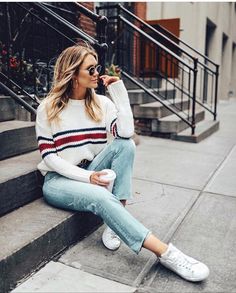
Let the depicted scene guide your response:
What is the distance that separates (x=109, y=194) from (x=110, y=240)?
0.33 metres

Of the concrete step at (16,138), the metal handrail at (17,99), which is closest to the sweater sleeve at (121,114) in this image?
the concrete step at (16,138)

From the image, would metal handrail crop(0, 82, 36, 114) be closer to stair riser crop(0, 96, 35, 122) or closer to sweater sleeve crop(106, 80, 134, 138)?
stair riser crop(0, 96, 35, 122)

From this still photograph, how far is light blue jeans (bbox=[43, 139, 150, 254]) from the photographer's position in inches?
81.2

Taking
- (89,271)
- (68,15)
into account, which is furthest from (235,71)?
(89,271)

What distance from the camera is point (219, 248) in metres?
2.35

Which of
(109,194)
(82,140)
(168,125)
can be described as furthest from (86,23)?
(109,194)

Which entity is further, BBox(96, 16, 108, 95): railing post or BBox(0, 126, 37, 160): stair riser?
BBox(96, 16, 108, 95): railing post

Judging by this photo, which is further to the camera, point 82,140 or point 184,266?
point 82,140

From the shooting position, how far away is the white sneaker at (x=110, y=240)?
2262 millimetres

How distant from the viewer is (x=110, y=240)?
7.47 feet

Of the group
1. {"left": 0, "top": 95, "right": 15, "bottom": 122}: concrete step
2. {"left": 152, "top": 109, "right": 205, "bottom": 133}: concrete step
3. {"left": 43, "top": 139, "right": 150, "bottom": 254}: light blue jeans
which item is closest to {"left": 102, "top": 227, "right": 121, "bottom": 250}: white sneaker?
{"left": 43, "top": 139, "right": 150, "bottom": 254}: light blue jeans

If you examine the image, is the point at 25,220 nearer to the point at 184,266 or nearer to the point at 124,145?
the point at 124,145

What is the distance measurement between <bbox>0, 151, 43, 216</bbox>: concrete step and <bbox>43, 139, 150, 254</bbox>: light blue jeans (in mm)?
136

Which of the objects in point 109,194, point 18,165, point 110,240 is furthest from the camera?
point 18,165
